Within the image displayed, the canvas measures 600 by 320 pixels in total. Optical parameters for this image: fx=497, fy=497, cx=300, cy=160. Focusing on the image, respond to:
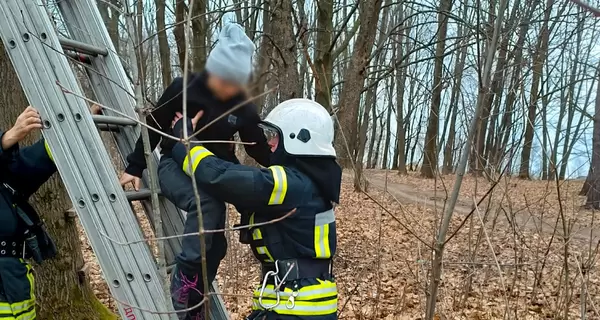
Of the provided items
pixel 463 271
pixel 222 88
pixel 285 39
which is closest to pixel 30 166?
pixel 222 88

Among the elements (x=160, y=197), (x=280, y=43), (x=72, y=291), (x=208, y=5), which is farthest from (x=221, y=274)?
(x=208, y=5)

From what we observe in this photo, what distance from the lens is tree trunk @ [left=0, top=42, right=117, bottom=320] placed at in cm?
325

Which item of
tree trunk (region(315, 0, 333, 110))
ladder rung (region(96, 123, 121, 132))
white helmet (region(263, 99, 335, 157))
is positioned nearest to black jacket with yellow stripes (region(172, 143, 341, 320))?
white helmet (region(263, 99, 335, 157))

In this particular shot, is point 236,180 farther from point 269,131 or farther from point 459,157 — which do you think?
point 459,157

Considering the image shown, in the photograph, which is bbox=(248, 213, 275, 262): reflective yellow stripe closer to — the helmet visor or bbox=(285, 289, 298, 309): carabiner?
bbox=(285, 289, 298, 309): carabiner

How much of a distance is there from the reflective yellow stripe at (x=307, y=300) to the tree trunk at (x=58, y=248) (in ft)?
5.92

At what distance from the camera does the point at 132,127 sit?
2463 millimetres

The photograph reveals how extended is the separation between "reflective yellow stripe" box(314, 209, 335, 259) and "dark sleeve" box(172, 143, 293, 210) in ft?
0.65

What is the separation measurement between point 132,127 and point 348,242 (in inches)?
202

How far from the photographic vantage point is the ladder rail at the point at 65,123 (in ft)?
6.65

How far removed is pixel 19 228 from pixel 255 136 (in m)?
1.15

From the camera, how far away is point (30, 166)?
2275mm

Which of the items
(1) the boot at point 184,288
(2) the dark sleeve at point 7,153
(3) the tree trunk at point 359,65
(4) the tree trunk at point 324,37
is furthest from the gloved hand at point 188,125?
(4) the tree trunk at point 324,37

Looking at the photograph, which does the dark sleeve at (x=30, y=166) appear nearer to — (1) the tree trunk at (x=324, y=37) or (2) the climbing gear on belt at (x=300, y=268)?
(2) the climbing gear on belt at (x=300, y=268)
